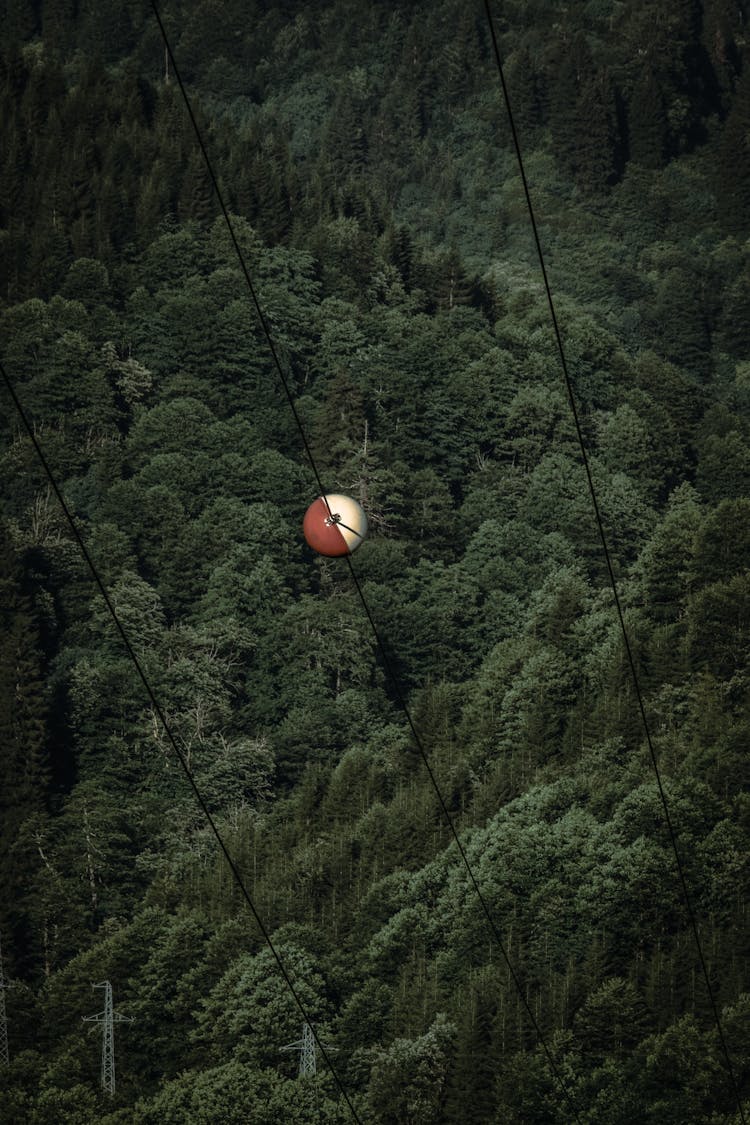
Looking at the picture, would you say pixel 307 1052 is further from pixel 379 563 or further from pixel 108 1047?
pixel 379 563

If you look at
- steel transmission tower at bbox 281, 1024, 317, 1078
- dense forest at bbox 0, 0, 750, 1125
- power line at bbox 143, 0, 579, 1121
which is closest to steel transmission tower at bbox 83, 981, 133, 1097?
dense forest at bbox 0, 0, 750, 1125

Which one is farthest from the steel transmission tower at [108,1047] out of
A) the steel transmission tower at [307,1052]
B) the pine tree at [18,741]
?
the pine tree at [18,741]

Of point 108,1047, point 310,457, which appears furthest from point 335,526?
point 108,1047

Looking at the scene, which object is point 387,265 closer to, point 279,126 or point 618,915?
point 279,126

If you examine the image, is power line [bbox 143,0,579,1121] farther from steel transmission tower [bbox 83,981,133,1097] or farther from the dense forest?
steel transmission tower [bbox 83,981,133,1097]

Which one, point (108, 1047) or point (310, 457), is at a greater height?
point (310, 457)

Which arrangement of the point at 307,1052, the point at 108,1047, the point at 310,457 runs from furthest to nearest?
the point at 307,1052, the point at 108,1047, the point at 310,457

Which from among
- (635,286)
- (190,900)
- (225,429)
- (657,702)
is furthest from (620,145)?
(190,900)
